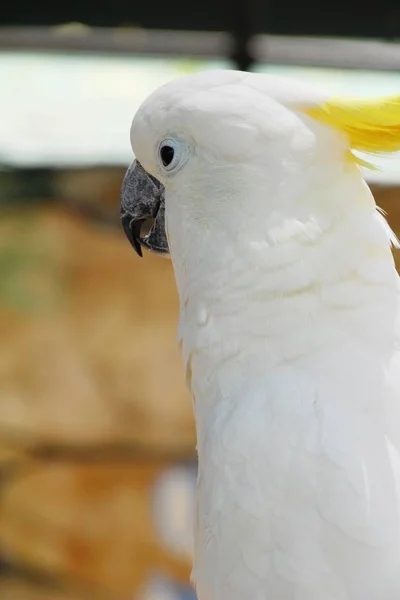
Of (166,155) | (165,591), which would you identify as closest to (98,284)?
(165,591)

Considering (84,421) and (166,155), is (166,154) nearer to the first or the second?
(166,155)

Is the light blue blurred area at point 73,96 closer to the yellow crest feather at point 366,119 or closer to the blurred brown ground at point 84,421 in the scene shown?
the blurred brown ground at point 84,421

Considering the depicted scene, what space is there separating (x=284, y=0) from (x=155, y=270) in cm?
96

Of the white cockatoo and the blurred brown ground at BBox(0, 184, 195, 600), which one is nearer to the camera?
the white cockatoo

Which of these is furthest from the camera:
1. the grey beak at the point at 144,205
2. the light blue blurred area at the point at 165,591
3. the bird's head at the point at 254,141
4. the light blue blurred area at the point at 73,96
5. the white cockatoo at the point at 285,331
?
the light blue blurred area at the point at 73,96

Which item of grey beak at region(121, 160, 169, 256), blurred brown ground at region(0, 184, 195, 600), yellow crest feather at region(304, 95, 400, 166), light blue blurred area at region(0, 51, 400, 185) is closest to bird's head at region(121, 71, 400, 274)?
yellow crest feather at region(304, 95, 400, 166)

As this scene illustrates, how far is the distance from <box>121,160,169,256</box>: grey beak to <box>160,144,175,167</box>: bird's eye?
81 mm

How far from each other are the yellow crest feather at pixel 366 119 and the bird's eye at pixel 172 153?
0.53 ft

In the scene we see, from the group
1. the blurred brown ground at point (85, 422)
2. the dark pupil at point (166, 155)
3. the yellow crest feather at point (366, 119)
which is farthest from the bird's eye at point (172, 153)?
the blurred brown ground at point (85, 422)

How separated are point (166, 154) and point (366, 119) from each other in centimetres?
26

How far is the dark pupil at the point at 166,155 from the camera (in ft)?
3.66

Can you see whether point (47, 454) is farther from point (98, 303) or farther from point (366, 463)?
point (366, 463)

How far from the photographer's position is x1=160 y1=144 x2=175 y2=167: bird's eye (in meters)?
1.11

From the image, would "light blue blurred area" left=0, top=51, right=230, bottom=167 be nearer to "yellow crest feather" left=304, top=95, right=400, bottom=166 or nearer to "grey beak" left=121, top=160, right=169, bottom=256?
"grey beak" left=121, top=160, right=169, bottom=256
